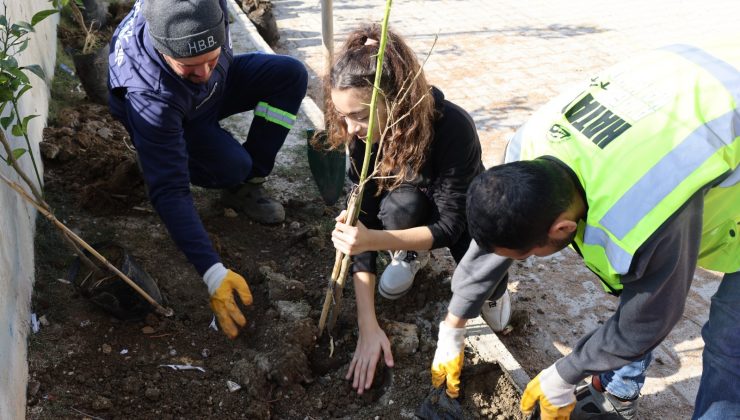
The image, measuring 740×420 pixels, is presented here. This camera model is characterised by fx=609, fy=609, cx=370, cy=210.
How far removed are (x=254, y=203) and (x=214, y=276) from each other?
88 centimetres

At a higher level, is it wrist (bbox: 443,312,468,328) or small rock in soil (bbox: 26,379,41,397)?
wrist (bbox: 443,312,468,328)

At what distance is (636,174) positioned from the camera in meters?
1.43

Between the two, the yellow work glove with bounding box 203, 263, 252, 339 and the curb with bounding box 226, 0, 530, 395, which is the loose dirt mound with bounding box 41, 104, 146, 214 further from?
the curb with bounding box 226, 0, 530, 395

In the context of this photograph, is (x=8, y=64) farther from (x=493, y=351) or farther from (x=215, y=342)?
(x=493, y=351)

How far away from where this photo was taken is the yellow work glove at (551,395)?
1.89 m

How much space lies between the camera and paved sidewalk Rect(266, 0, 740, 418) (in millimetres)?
3021

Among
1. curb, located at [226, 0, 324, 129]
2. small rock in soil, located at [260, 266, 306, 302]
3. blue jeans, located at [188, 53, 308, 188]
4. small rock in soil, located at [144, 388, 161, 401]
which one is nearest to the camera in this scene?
small rock in soil, located at [144, 388, 161, 401]

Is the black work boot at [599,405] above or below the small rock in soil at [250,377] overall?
below

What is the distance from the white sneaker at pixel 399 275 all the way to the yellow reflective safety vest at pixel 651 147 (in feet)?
3.33

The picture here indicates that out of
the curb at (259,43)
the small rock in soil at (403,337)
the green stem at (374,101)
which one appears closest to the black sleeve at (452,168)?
the small rock in soil at (403,337)

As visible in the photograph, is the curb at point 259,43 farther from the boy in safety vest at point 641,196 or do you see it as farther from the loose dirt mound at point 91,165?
the boy in safety vest at point 641,196

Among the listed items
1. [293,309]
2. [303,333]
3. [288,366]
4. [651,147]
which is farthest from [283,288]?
[651,147]

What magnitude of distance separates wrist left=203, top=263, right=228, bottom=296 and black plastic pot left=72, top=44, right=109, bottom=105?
1.84 m

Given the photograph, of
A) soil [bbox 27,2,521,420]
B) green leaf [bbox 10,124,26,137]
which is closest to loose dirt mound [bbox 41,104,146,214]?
soil [bbox 27,2,521,420]
